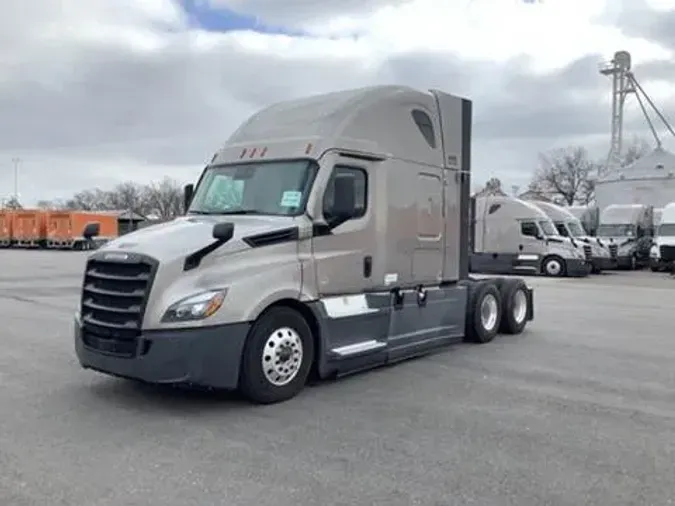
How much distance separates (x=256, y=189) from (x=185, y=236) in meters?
1.23

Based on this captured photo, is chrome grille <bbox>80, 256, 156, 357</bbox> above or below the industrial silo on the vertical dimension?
below

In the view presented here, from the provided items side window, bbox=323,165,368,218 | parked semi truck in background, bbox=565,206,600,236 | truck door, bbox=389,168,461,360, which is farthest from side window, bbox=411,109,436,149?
parked semi truck in background, bbox=565,206,600,236

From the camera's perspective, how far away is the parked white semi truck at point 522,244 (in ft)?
91.6

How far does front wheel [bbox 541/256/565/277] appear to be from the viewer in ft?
91.6

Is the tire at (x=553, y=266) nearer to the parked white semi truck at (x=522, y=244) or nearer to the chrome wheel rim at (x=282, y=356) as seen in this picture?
the parked white semi truck at (x=522, y=244)

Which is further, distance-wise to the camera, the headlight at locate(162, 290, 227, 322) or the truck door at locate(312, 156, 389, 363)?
the truck door at locate(312, 156, 389, 363)

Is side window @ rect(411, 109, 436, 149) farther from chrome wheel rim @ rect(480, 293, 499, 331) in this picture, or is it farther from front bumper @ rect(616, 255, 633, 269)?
front bumper @ rect(616, 255, 633, 269)

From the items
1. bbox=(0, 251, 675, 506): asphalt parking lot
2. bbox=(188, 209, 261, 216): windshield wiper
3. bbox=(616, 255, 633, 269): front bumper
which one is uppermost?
bbox=(188, 209, 261, 216): windshield wiper

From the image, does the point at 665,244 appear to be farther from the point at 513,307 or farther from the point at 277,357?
the point at 277,357

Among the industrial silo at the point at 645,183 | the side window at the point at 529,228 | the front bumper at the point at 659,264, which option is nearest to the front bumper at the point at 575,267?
the side window at the point at 529,228

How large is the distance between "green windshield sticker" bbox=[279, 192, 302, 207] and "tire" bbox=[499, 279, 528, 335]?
16.6 feet

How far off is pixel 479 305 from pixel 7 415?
6.45 m

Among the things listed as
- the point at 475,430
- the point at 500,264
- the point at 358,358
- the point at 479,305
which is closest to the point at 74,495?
the point at 475,430

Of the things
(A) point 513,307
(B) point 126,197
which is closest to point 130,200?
(B) point 126,197
